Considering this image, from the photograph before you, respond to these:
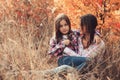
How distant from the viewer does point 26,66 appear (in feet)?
17.0

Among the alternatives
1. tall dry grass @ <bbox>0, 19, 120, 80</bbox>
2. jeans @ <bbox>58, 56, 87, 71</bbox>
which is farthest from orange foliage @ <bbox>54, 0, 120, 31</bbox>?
jeans @ <bbox>58, 56, 87, 71</bbox>

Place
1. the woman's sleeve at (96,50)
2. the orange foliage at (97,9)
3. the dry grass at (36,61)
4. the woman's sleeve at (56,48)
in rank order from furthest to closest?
1. the orange foliage at (97,9)
2. the woman's sleeve at (56,48)
3. the woman's sleeve at (96,50)
4. the dry grass at (36,61)

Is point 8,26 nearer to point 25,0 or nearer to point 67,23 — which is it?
point 25,0

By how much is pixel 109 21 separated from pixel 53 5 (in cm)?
143

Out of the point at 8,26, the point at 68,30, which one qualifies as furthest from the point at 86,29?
the point at 8,26

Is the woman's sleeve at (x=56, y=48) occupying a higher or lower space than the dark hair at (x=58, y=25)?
lower

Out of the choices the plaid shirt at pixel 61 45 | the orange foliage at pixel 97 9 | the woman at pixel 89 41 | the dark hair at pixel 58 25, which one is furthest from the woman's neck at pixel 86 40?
the orange foliage at pixel 97 9

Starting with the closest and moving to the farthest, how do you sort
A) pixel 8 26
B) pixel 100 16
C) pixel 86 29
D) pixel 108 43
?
1. pixel 86 29
2. pixel 108 43
3. pixel 100 16
4. pixel 8 26

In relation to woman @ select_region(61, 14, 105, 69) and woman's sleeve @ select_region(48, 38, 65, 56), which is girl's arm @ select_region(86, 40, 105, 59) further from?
woman's sleeve @ select_region(48, 38, 65, 56)

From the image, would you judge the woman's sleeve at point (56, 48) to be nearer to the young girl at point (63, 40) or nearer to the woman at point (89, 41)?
the young girl at point (63, 40)

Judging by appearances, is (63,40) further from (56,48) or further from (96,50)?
(96,50)

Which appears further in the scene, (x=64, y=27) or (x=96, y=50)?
(x=64, y=27)

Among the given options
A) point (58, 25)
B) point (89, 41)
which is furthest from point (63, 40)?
point (89, 41)

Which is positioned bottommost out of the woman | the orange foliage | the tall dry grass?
the tall dry grass
